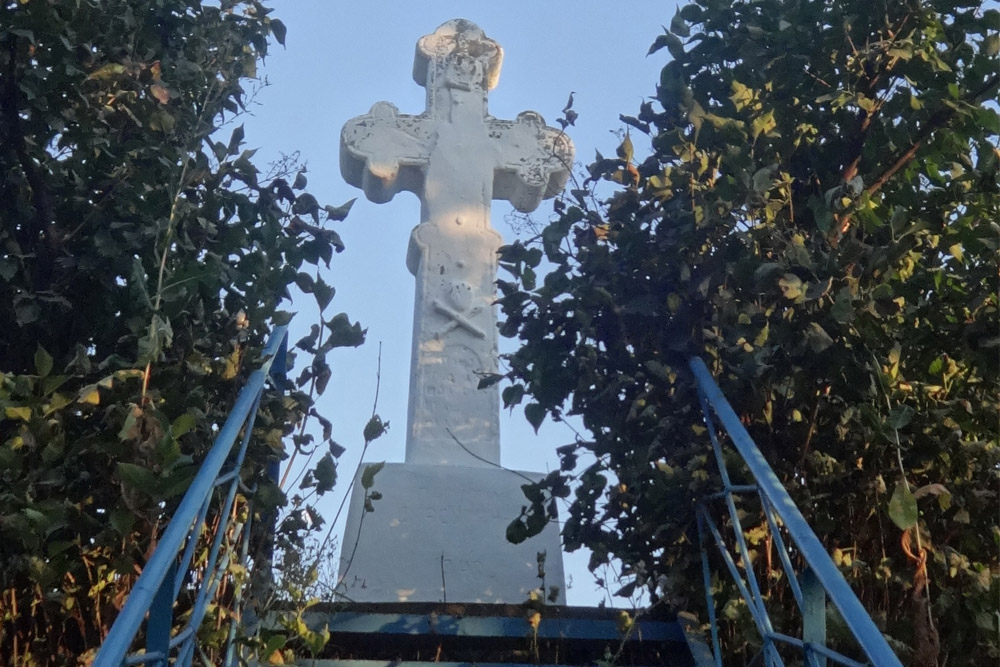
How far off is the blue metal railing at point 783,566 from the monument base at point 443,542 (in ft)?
3.63

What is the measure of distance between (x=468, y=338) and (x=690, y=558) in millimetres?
1977

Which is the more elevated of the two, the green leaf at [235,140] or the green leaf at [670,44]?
the green leaf at [670,44]

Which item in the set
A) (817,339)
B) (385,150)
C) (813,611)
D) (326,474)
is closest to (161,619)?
(326,474)

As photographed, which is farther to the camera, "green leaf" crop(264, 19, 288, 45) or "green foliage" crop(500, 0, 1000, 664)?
"green leaf" crop(264, 19, 288, 45)

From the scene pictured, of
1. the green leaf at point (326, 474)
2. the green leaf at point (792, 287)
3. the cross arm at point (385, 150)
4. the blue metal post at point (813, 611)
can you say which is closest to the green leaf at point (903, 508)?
the blue metal post at point (813, 611)

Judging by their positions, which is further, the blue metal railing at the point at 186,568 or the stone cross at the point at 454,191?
the stone cross at the point at 454,191

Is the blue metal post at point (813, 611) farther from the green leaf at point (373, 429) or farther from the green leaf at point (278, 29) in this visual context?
the green leaf at point (278, 29)

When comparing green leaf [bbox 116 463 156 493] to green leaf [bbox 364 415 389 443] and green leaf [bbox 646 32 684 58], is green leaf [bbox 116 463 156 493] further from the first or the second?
green leaf [bbox 646 32 684 58]

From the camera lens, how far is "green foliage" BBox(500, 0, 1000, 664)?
8.05 feet

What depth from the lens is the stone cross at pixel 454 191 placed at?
4.40 metres

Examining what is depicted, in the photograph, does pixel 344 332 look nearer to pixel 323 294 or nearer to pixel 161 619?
pixel 323 294

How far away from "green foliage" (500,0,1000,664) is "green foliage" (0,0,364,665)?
74 centimetres

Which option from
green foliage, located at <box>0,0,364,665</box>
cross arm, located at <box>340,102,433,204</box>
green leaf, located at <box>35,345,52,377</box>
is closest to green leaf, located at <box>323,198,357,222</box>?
green foliage, located at <box>0,0,364,665</box>

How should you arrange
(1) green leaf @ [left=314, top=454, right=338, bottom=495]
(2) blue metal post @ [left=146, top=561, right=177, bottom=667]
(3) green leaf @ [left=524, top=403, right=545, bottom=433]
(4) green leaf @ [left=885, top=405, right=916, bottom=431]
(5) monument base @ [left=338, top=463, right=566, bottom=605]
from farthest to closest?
(5) monument base @ [left=338, top=463, right=566, bottom=605]
(3) green leaf @ [left=524, top=403, right=545, bottom=433]
(1) green leaf @ [left=314, top=454, right=338, bottom=495]
(4) green leaf @ [left=885, top=405, right=916, bottom=431]
(2) blue metal post @ [left=146, top=561, right=177, bottom=667]
